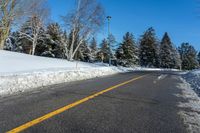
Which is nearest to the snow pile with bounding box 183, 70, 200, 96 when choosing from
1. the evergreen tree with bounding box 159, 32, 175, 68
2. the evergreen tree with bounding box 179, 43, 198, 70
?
the evergreen tree with bounding box 159, 32, 175, 68

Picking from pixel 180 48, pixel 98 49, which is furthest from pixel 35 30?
pixel 180 48

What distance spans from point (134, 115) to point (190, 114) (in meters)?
1.48

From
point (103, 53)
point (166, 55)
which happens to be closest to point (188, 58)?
point (166, 55)

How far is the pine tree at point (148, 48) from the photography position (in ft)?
196

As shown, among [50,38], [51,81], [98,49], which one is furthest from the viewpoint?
[98,49]

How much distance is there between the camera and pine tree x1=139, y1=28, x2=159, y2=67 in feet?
196

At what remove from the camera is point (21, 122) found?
12.7 feet

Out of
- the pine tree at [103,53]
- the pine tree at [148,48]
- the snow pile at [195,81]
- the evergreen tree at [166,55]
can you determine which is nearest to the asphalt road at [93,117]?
the snow pile at [195,81]

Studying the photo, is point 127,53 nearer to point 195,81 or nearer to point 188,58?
point 195,81

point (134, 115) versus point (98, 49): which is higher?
point (98, 49)

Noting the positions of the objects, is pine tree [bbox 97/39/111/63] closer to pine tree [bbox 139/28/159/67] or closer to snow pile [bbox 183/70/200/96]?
pine tree [bbox 139/28/159/67]

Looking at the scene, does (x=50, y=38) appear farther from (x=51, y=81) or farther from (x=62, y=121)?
(x=62, y=121)

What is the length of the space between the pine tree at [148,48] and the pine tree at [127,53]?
450 inches

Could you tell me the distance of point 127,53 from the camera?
159 feet
